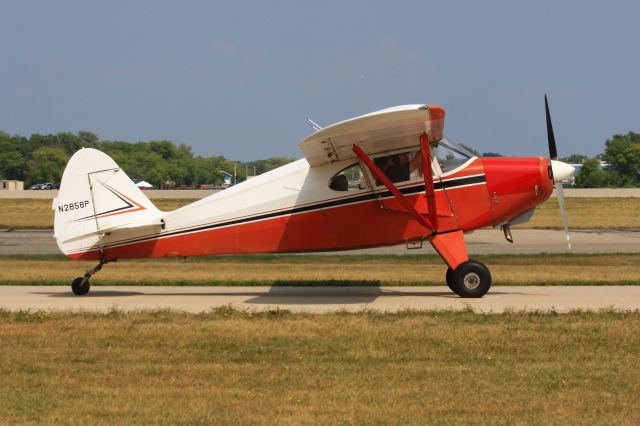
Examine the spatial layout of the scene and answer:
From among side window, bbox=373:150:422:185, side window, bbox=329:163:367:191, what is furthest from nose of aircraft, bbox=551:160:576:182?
side window, bbox=329:163:367:191

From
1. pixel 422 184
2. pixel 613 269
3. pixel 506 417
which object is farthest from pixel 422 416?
pixel 613 269

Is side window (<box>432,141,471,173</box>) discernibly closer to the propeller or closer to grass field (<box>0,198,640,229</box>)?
the propeller

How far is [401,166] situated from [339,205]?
1.22 meters

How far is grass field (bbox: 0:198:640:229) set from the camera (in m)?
50.9

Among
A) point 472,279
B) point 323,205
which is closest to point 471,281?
point 472,279

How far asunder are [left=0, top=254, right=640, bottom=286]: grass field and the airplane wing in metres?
3.84

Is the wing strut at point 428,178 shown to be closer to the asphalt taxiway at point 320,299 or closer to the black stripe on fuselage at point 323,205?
the black stripe on fuselage at point 323,205

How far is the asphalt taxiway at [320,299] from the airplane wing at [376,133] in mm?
2444

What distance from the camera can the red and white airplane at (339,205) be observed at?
14828mm

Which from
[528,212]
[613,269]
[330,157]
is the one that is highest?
[330,157]

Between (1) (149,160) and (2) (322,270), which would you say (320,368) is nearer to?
(2) (322,270)

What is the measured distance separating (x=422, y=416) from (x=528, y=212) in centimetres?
875

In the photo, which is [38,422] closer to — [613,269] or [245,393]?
[245,393]

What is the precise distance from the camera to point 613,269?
21.4 m
